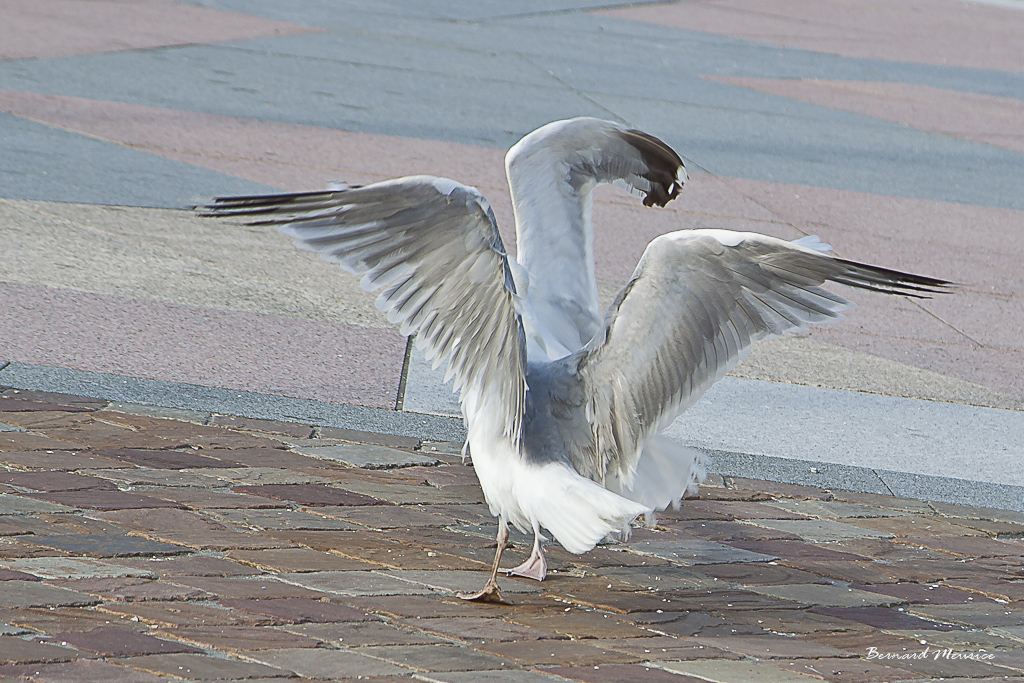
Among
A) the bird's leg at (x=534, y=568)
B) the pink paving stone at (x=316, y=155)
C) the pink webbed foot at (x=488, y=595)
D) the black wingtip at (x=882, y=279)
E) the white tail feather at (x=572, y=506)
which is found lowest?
the bird's leg at (x=534, y=568)

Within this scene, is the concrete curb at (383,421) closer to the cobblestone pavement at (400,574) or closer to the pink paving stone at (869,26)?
the cobblestone pavement at (400,574)

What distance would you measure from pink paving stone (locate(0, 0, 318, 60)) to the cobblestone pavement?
6.31 m

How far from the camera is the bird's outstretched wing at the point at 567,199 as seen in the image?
148 inches

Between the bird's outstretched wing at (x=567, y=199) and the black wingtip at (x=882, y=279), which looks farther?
the bird's outstretched wing at (x=567, y=199)

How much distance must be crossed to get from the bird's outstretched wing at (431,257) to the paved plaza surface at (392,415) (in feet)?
1.97

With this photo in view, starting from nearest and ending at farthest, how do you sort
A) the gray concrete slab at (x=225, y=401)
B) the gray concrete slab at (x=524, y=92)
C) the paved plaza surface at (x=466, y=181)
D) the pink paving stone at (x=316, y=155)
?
the gray concrete slab at (x=225, y=401) < the paved plaza surface at (x=466, y=181) < the pink paving stone at (x=316, y=155) < the gray concrete slab at (x=524, y=92)

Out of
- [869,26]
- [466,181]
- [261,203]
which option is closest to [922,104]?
[869,26]

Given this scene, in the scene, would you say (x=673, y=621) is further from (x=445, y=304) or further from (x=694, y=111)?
(x=694, y=111)

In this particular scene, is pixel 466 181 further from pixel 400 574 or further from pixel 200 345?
pixel 400 574

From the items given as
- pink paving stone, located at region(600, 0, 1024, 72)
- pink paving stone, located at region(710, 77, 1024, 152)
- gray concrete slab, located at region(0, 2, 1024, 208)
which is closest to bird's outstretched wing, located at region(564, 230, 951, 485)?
gray concrete slab, located at region(0, 2, 1024, 208)

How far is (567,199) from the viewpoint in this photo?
3967 millimetres

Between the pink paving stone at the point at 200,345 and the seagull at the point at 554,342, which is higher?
the seagull at the point at 554,342

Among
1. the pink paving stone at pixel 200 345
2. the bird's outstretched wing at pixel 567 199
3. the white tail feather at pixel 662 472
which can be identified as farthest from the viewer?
the pink paving stone at pixel 200 345

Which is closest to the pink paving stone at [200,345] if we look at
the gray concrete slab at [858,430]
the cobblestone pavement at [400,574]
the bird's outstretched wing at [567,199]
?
the cobblestone pavement at [400,574]
